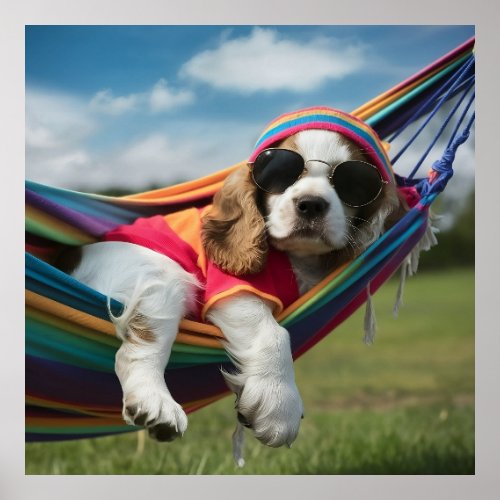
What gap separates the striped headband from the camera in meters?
2.41

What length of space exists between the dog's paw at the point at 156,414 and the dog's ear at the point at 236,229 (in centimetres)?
45

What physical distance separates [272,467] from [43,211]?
4.82 feet

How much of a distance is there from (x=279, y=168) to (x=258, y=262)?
29 cm

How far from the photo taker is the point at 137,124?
3326 mm

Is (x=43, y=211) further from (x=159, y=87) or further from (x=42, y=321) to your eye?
(x=159, y=87)

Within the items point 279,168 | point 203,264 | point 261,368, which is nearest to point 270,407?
point 261,368

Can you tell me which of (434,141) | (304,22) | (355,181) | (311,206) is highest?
(304,22)

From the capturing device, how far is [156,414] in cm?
212

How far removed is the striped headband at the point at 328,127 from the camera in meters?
2.41

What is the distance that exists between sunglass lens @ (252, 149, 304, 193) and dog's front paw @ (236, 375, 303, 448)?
0.59 metres

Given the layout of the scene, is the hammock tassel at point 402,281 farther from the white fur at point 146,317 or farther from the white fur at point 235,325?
the white fur at point 146,317

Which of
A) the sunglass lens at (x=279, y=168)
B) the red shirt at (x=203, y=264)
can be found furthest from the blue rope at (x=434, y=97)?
the red shirt at (x=203, y=264)

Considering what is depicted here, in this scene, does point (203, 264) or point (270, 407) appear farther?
point (203, 264)

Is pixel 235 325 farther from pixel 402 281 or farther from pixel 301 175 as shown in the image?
pixel 402 281
